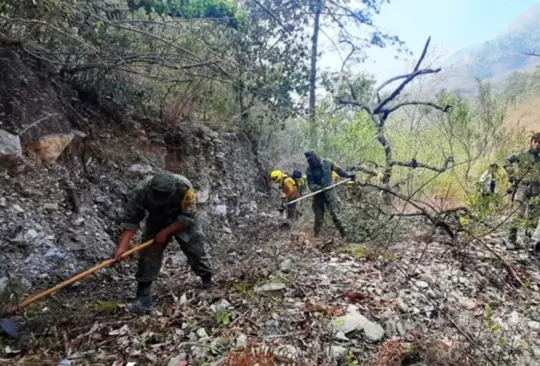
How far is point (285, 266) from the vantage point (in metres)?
4.28

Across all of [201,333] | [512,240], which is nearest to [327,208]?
[512,240]

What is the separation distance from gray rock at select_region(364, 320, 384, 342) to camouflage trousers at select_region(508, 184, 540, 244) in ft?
8.28

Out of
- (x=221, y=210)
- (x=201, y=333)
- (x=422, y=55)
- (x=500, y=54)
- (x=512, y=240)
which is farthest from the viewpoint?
(x=500, y=54)

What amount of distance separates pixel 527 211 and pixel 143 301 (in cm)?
428

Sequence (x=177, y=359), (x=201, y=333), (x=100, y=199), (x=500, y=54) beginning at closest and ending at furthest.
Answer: (x=177, y=359), (x=201, y=333), (x=100, y=199), (x=500, y=54)

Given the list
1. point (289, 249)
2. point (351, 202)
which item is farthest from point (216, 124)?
point (289, 249)

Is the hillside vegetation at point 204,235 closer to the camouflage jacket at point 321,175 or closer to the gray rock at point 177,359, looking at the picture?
the gray rock at point 177,359

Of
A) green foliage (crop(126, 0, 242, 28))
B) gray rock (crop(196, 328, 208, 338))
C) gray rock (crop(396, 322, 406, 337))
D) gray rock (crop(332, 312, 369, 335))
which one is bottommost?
gray rock (crop(396, 322, 406, 337))

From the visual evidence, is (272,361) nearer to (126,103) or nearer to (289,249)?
(289,249)

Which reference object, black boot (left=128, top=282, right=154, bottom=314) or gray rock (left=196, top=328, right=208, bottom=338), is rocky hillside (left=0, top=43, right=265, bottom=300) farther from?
gray rock (left=196, top=328, right=208, bottom=338)

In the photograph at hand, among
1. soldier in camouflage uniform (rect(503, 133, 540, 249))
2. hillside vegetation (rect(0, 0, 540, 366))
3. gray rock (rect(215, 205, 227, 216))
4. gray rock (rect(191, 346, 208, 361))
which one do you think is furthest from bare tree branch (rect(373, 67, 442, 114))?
gray rock (rect(191, 346, 208, 361))

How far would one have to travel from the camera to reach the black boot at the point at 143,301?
343 centimetres

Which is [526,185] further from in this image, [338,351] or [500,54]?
[500,54]

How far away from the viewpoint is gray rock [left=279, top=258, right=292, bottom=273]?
13.7 ft
